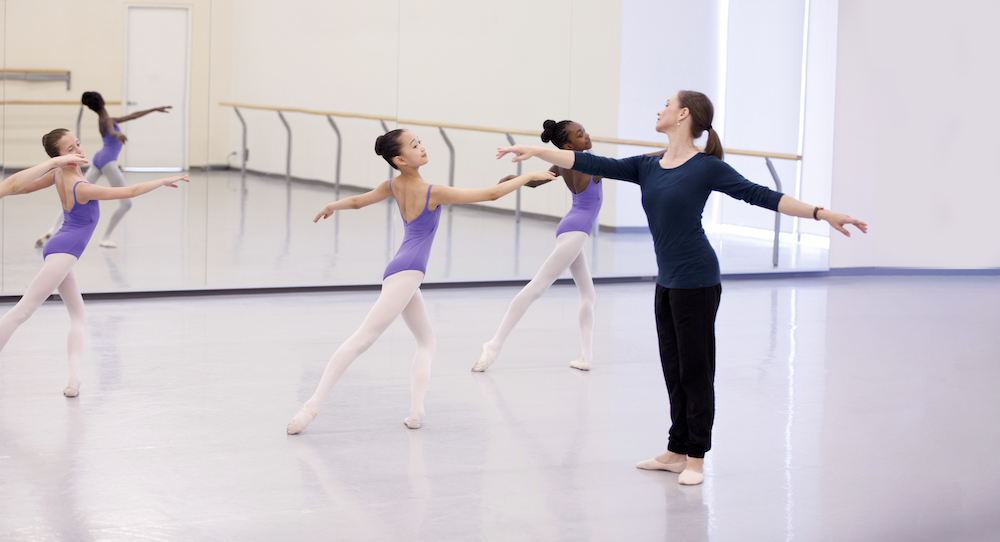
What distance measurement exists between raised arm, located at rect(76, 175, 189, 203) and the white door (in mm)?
2706

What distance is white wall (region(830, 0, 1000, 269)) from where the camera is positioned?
8.50m

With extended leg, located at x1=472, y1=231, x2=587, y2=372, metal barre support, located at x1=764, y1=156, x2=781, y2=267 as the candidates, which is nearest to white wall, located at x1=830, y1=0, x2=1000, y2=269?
metal barre support, located at x1=764, y1=156, x2=781, y2=267

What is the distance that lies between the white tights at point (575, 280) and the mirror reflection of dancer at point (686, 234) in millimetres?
1383

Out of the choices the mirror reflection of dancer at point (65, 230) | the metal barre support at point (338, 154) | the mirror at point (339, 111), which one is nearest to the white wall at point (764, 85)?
the mirror at point (339, 111)

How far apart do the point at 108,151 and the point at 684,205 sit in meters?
4.68

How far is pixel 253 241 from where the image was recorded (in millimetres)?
7160

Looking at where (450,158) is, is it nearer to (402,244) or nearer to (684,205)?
(402,244)

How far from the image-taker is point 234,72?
21.9 ft

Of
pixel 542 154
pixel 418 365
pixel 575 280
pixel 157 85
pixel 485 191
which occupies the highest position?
pixel 157 85

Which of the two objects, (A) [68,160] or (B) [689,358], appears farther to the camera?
(A) [68,160]

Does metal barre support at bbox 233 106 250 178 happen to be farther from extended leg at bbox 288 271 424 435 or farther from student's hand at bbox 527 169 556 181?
student's hand at bbox 527 169 556 181

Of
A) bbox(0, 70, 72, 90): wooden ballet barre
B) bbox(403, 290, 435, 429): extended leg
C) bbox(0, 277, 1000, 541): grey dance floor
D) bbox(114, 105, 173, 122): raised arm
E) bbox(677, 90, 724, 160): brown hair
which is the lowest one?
bbox(0, 277, 1000, 541): grey dance floor

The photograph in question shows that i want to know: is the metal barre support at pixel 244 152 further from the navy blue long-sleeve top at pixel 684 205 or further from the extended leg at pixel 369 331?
the navy blue long-sleeve top at pixel 684 205

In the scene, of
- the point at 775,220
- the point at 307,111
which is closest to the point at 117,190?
the point at 307,111
